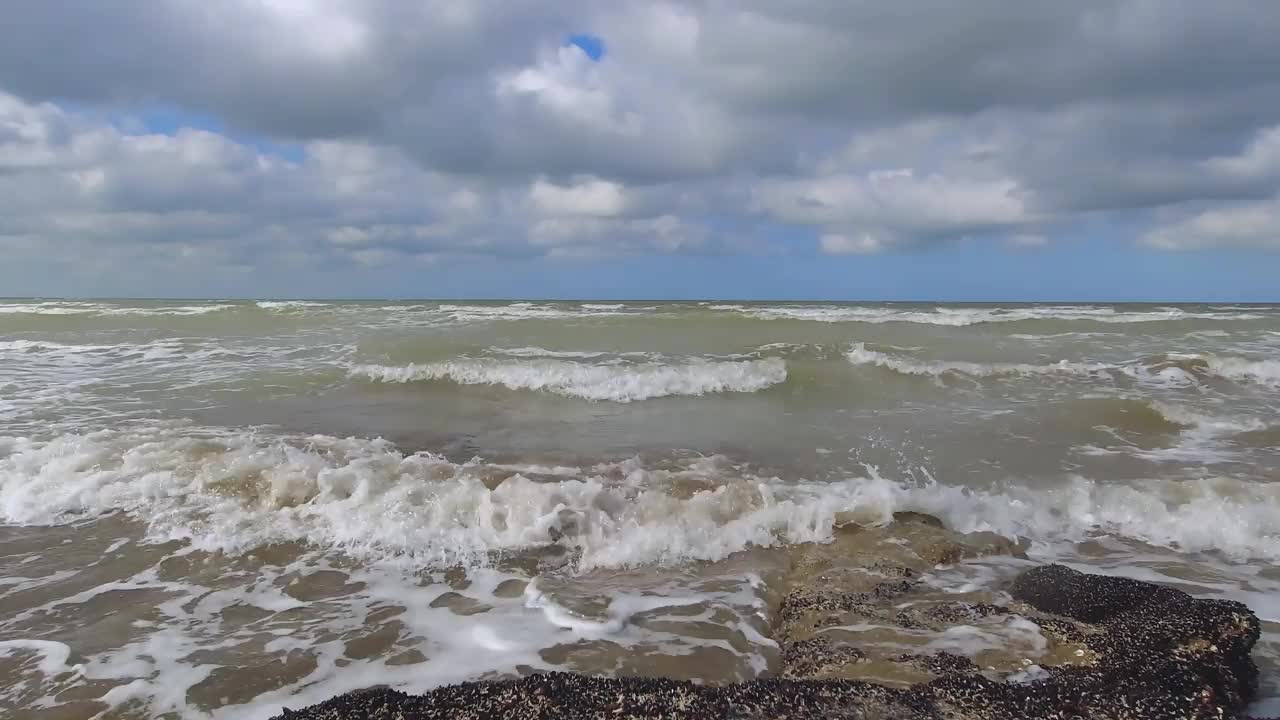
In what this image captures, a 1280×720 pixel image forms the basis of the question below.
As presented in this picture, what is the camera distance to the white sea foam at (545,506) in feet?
16.5

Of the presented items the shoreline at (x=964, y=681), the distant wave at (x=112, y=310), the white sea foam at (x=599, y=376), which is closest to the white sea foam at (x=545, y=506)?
the shoreline at (x=964, y=681)

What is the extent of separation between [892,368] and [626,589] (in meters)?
11.0

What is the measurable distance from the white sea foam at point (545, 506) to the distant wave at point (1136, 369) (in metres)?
7.16

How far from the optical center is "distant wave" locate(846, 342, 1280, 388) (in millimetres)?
12773

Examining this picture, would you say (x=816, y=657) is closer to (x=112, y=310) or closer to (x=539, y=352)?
(x=539, y=352)

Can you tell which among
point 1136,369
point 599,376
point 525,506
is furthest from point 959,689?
point 1136,369

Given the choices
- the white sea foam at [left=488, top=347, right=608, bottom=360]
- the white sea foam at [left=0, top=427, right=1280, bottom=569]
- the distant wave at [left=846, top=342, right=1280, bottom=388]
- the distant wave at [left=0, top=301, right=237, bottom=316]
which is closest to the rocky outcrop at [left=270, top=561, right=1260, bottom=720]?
the white sea foam at [left=0, top=427, right=1280, bottom=569]

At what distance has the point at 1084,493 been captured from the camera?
582cm

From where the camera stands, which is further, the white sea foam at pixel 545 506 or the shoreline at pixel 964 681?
the white sea foam at pixel 545 506

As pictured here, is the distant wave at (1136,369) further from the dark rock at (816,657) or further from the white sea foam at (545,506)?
the dark rock at (816,657)

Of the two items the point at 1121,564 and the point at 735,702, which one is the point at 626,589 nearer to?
the point at 735,702

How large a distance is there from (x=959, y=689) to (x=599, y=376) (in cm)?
983

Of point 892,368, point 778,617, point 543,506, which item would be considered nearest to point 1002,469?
point 778,617

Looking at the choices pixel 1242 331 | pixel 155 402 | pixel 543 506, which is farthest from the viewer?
pixel 1242 331
